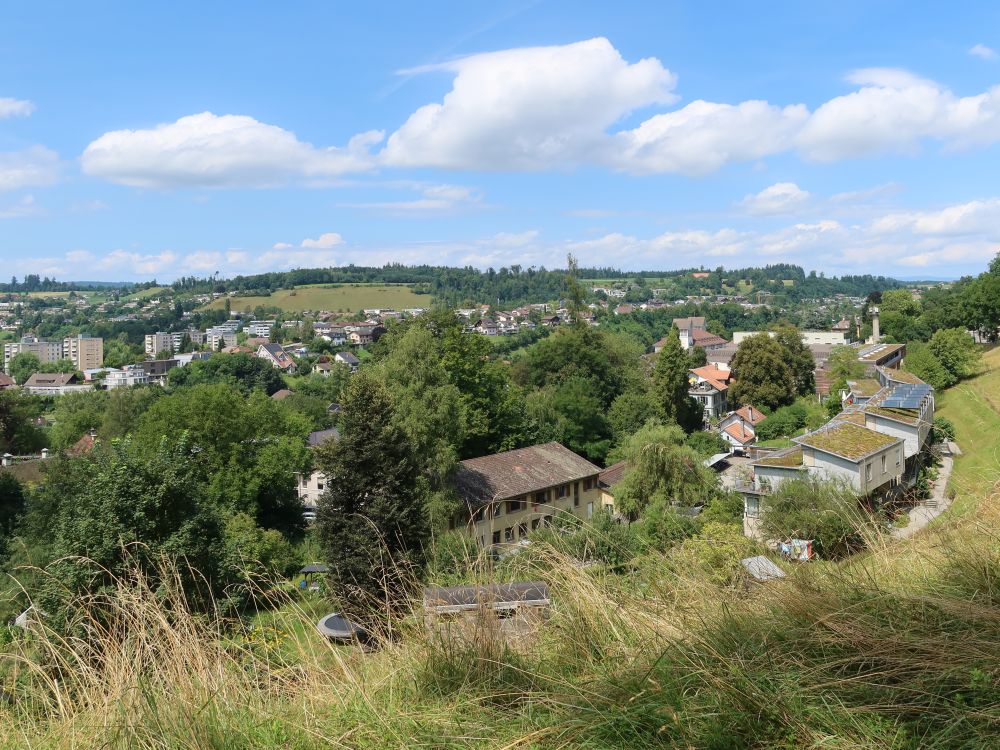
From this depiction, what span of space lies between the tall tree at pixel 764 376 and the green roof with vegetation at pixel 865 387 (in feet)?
18.1

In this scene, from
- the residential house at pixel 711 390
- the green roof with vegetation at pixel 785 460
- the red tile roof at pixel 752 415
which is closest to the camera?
the green roof with vegetation at pixel 785 460

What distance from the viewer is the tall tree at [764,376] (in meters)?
46.6

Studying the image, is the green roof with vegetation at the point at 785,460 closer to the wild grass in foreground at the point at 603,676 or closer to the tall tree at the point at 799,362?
the wild grass in foreground at the point at 603,676

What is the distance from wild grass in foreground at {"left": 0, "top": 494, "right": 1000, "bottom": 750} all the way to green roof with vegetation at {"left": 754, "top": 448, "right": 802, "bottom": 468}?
20.1 metres

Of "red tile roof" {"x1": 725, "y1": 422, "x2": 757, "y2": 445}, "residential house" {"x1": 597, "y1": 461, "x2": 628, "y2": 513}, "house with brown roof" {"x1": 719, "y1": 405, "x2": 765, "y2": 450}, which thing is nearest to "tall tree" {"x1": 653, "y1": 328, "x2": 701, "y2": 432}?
"house with brown roof" {"x1": 719, "y1": 405, "x2": 765, "y2": 450}

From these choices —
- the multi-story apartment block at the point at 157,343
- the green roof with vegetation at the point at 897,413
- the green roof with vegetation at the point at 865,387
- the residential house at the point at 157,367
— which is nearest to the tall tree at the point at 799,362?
the green roof with vegetation at the point at 865,387

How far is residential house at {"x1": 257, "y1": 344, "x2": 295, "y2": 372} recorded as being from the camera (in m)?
117

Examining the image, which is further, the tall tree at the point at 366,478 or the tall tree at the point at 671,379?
the tall tree at the point at 671,379

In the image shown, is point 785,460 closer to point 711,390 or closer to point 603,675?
point 603,675

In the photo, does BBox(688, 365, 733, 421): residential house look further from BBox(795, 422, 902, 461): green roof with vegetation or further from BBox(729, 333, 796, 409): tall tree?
BBox(795, 422, 902, 461): green roof with vegetation

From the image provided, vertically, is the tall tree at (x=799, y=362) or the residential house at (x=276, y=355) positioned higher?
the tall tree at (x=799, y=362)

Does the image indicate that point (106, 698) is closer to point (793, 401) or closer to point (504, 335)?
point (793, 401)

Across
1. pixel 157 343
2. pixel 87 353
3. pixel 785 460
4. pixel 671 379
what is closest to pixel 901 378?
pixel 671 379

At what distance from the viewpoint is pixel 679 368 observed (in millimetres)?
41250
